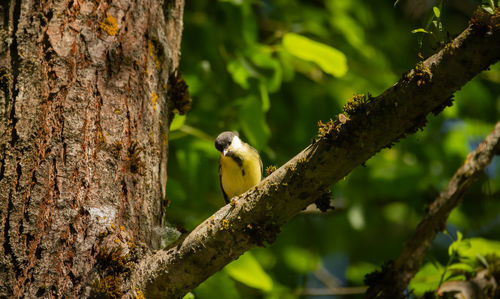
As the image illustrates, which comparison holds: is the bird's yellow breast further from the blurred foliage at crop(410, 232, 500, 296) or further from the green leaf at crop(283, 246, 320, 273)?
the blurred foliage at crop(410, 232, 500, 296)

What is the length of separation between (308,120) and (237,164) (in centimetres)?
86

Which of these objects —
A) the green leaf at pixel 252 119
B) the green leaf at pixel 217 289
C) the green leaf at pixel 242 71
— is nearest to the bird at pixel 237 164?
the green leaf at pixel 252 119

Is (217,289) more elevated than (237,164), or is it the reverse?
(237,164)

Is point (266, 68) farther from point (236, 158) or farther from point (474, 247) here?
point (474, 247)

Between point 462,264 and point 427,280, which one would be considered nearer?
point 462,264

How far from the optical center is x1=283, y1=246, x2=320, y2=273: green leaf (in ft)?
14.5

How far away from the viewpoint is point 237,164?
3490 millimetres

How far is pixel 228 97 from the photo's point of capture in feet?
12.1

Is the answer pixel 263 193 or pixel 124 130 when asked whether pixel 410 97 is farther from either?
pixel 124 130

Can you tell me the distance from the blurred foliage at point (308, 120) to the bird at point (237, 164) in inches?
4.8

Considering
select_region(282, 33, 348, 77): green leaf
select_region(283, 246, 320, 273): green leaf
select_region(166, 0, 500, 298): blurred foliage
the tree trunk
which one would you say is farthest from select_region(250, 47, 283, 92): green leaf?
select_region(283, 246, 320, 273): green leaf

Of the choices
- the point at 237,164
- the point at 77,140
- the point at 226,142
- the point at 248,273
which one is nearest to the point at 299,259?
the point at 237,164

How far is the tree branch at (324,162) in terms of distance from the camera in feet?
5.25

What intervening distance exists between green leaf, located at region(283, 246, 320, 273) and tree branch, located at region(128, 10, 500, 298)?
97.6 inches
